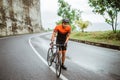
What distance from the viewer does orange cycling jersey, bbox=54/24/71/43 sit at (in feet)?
26.8

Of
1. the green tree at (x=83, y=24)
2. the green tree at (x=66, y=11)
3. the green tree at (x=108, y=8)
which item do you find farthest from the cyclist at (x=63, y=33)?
the green tree at (x=66, y=11)

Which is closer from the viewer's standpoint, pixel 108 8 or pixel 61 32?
pixel 61 32

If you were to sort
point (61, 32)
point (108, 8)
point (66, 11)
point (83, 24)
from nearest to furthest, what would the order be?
point (61, 32)
point (108, 8)
point (83, 24)
point (66, 11)

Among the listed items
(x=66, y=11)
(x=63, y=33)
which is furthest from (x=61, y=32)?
(x=66, y=11)

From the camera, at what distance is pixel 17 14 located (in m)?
54.5

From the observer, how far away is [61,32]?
8.22 m

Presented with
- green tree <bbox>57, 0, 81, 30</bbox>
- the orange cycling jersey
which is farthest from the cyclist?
green tree <bbox>57, 0, 81, 30</bbox>

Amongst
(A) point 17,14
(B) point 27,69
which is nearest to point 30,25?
Answer: (A) point 17,14

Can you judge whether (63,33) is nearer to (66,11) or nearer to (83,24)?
(83,24)

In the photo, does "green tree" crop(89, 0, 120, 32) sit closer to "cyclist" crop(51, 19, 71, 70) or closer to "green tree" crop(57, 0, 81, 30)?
"cyclist" crop(51, 19, 71, 70)

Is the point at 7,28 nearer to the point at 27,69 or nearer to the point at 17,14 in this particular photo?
the point at 17,14

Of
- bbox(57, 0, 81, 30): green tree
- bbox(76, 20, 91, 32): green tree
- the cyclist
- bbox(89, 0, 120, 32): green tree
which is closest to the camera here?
the cyclist

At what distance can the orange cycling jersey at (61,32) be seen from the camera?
26.8ft

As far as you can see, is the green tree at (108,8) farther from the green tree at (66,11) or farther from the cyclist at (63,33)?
the green tree at (66,11)
